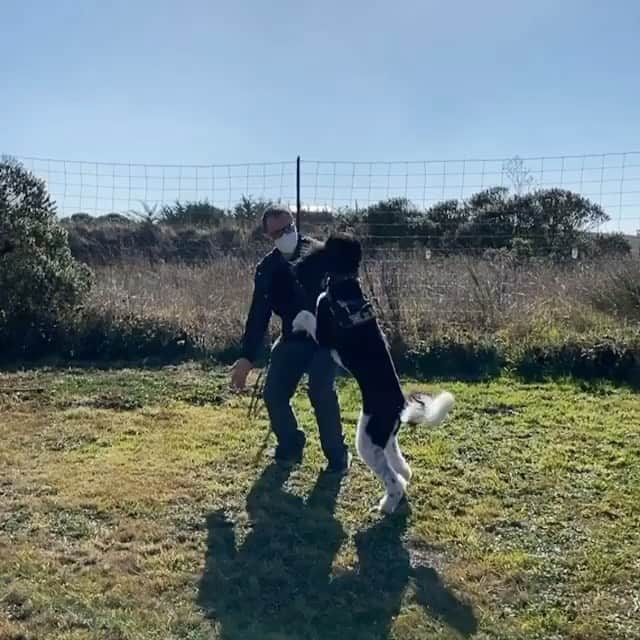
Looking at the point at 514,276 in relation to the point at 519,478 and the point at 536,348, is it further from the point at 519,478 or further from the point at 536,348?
the point at 519,478

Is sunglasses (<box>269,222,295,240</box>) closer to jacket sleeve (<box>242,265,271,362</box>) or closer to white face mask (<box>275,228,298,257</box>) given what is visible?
white face mask (<box>275,228,298,257</box>)

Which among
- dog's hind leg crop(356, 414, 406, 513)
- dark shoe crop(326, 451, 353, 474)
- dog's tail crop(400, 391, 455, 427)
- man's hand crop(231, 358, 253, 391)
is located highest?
man's hand crop(231, 358, 253, 391)

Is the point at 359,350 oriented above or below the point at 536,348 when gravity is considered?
above

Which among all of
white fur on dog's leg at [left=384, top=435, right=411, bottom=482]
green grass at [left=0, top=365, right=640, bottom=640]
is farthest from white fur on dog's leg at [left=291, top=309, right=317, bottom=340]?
green grass at [left=0, top=365, right=640, bottom=640]

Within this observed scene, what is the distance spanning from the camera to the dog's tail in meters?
3.84

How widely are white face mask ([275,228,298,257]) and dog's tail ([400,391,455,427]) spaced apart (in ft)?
3.76

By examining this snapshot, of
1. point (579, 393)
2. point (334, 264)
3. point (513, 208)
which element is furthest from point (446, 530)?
point (513, 208)

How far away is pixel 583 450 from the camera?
473 cm

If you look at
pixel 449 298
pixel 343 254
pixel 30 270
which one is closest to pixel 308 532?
pixel 343 254

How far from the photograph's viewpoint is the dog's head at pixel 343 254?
3.79m

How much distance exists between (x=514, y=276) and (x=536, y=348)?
148 centimetres

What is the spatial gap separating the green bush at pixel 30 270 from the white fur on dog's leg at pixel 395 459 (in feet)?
17.4

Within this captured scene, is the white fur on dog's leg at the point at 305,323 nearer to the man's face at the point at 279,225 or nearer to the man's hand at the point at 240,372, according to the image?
the man's hand at the point at 240,372

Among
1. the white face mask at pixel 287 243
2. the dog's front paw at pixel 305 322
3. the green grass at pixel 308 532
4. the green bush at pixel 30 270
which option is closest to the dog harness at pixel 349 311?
the dog's front paw at pixel 305 322
